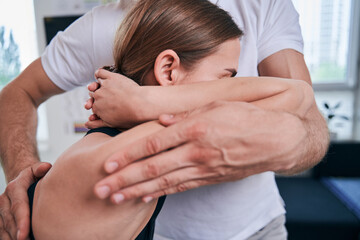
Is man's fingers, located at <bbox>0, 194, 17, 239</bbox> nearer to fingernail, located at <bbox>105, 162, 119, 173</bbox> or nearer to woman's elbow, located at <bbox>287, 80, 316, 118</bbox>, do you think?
fingernail, located at <bbox>105, 162, 119, 173</bbox>

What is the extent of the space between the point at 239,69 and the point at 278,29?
0.22 m

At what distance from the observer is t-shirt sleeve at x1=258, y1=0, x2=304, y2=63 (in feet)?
3.26

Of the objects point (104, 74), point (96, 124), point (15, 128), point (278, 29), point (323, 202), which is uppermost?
point (278, 29)

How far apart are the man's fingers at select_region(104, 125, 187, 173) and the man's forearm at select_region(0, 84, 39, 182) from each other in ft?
2.29

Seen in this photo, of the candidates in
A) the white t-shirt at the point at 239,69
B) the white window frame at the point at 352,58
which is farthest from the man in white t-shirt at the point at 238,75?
the white window frame at the point at 352,58

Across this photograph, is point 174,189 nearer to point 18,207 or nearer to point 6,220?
point 18,207

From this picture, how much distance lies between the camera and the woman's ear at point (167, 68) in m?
0.72

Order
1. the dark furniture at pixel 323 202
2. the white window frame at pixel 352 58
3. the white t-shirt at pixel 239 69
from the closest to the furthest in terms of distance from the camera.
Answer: the white t-shirt at pixel 239 69, the dark furniture at pixel 323 202, the white window frame at pixel 352 58

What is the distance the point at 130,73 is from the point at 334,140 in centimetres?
274

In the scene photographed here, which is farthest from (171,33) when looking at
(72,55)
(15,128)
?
(15,128)

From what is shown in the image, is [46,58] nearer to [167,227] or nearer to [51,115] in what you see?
[167,227]

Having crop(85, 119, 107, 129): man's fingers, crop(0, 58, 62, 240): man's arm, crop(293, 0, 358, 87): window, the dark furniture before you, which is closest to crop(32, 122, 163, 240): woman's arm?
crop(85, 119, 107, 129): man's fingers

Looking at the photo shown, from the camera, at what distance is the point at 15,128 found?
1098mm

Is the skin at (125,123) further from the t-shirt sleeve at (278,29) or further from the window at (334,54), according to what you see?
the window at (334,54)
